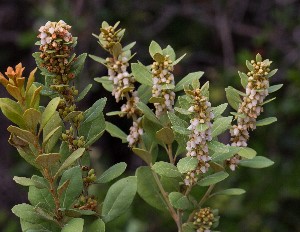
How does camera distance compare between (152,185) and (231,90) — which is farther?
(152,185)

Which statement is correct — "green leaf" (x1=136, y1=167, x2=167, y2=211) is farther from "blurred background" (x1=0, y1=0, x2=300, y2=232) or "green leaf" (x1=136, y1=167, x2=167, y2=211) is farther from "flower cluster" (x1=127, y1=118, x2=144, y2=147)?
"blurred background" (x1=0, y1=0, x2=300, y2=232)

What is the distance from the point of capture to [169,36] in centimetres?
479

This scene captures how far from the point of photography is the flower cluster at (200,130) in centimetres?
109

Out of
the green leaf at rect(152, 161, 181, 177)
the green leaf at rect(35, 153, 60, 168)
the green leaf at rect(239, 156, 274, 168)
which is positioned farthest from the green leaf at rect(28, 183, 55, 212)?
the green leaf at rect(239, 156, 274, 168)

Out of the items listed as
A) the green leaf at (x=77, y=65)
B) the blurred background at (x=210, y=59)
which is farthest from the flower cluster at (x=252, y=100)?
the blurred background at (x=210, y=59)

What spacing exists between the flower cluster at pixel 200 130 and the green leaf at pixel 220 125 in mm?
23

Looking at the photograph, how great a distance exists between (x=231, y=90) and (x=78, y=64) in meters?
0.32

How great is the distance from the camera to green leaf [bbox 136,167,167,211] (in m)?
1.35

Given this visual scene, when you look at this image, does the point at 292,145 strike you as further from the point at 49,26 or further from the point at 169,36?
the point at 49,26

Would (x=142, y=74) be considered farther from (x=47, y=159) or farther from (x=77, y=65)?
(x=47, y=159)

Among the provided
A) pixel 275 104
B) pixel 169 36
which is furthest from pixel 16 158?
pixel 275 104

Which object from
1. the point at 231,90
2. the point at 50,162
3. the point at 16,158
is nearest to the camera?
the point at 50,162

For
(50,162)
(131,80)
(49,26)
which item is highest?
(49,26)

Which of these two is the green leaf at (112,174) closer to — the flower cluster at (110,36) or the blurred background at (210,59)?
the flower cluster at (110,36)
